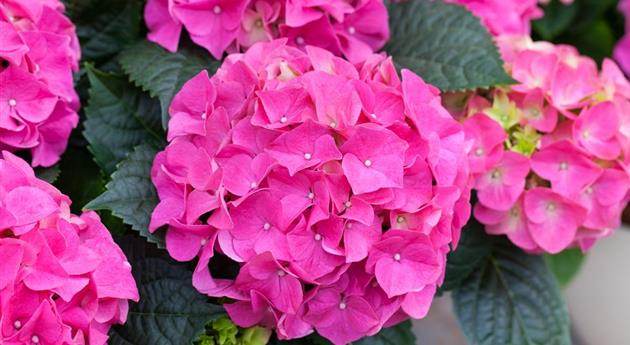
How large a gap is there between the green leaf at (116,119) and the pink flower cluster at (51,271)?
176 millimetres

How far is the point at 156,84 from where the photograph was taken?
0.91 meters

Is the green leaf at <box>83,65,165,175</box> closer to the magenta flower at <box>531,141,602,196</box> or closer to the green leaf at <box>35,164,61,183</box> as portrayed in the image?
the green leaf at <box>35,164,61,183</box>

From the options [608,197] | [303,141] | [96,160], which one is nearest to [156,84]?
[96,160]

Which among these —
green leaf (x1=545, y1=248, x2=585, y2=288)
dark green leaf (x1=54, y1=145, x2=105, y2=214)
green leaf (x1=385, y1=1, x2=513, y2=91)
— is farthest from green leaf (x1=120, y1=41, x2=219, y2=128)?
green leaf (x1=545, y1=248, x2=585, y2=288)

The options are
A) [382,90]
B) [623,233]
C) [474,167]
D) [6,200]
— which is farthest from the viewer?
[623,233]

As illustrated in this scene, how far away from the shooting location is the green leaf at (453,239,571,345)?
3.34 feet

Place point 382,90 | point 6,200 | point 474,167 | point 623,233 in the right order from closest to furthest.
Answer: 1. point 6,200
2. point 382,90
3. point 474,167
4. point 623,233

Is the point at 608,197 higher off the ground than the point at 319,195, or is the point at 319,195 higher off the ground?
the point at 319,195

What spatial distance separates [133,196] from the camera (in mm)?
818

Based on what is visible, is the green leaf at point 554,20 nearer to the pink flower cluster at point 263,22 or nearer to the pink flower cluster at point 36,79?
the pink flower cluster at point 263,22

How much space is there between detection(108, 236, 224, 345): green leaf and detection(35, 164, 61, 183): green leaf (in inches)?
4.2

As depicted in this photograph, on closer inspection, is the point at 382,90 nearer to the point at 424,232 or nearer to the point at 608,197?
the point at 424,232

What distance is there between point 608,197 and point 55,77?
611mm

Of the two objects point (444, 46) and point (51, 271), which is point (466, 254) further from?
point (51, 271)
